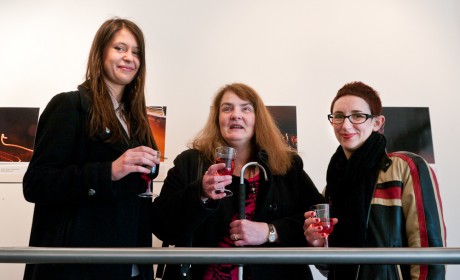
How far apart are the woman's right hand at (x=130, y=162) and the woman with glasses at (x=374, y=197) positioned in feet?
2.52

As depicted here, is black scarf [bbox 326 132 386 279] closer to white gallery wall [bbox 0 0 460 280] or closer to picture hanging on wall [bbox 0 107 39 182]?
white gallery wall [bbox 0 0 460 280]

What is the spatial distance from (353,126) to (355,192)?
323 mm

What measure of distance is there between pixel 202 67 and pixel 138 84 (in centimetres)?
116

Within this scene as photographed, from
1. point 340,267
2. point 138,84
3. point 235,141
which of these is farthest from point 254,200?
point 138,84

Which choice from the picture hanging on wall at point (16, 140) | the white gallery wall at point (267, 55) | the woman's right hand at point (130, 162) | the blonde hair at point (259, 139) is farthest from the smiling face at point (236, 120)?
the picture hanging on wall at point (16, 140)

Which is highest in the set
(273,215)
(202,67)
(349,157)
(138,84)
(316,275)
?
(202,67)

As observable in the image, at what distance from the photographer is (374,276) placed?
1.52 m

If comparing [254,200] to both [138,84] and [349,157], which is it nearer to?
[349,157]

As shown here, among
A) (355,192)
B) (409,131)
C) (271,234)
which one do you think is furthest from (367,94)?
(409,131)

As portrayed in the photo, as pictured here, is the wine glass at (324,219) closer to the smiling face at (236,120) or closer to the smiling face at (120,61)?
the smiling face at (236,120)

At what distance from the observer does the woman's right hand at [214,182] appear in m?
1.56

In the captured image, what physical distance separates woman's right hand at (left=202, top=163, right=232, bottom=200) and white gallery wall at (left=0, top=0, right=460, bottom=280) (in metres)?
1.20

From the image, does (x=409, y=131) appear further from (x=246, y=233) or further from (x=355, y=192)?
(x=246, y=233)

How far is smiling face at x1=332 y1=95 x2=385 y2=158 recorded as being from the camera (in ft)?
5.94
